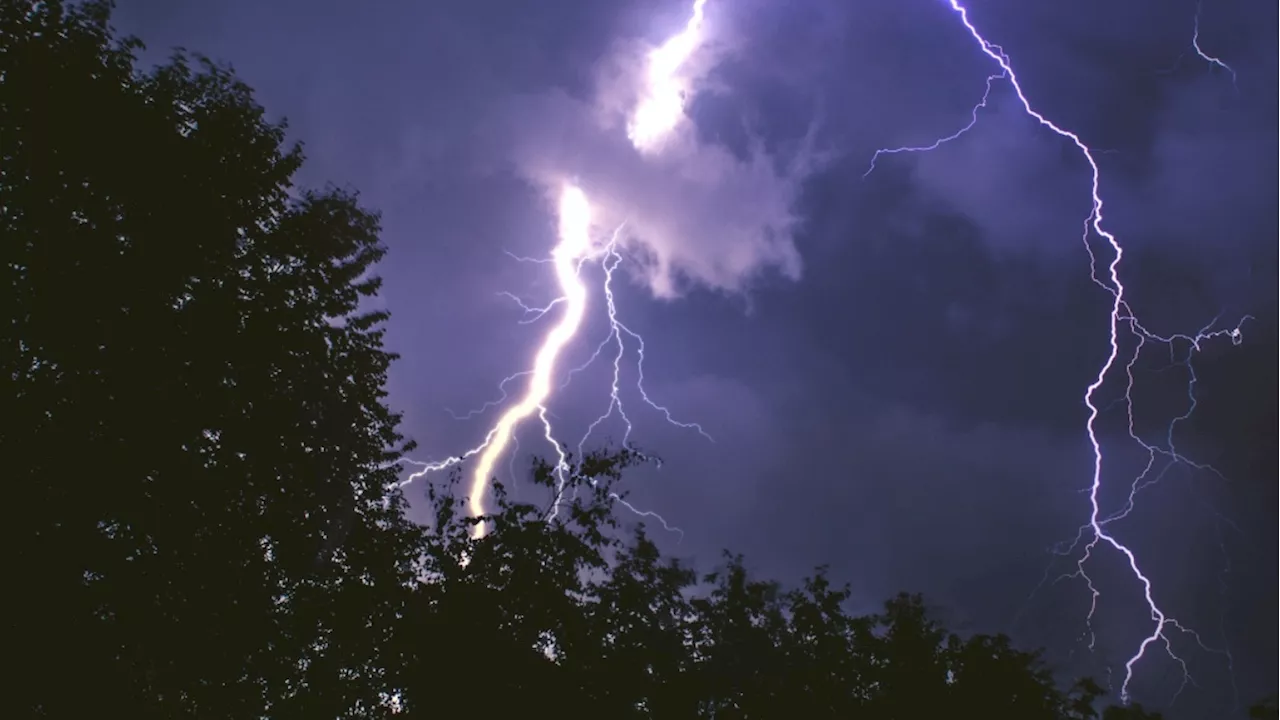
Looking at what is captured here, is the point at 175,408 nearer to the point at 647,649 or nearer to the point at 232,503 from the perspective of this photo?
the point at 232,503

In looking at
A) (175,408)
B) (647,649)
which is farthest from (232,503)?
(647,649)

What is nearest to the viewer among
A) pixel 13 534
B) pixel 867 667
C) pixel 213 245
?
pixel 13 534

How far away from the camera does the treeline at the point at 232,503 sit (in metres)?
7.77

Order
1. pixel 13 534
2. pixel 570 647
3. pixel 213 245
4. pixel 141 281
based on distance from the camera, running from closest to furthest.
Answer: pixel 13 534 → pixel 141 281 → pixel 213 245 → pixel 570 647

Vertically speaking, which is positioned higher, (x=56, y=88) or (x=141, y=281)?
(x=56, y=88)

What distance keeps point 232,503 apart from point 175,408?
5.94 ft

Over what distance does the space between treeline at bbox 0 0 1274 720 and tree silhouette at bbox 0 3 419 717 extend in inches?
1.4

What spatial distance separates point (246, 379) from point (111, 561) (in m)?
3.01

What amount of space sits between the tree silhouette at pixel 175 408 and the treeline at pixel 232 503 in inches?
1.4

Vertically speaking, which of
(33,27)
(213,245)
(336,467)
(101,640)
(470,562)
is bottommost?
(101,640)

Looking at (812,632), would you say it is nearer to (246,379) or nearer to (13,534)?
(246,379)

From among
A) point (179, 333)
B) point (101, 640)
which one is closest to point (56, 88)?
point (179, 333)

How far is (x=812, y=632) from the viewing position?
47.6ft

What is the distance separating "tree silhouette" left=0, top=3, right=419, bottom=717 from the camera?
7684 millimetres
